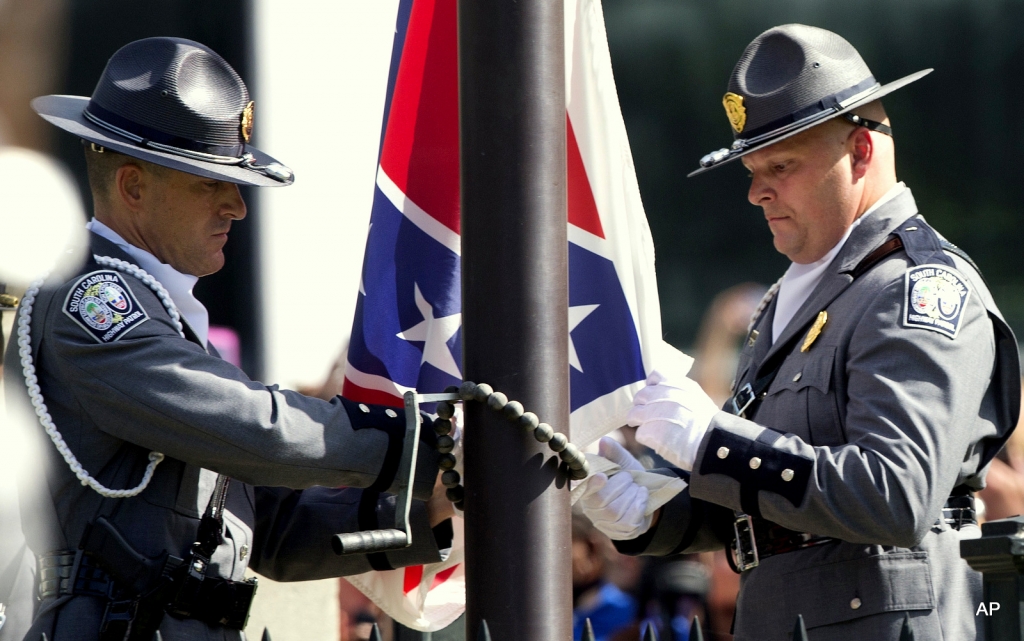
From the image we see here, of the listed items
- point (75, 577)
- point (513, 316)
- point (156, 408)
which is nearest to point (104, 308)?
point (156, 408)

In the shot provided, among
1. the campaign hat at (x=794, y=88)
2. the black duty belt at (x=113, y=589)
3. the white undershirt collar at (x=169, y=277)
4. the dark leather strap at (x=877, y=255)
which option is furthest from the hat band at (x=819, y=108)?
the black duty belt at (x=113, y=589)

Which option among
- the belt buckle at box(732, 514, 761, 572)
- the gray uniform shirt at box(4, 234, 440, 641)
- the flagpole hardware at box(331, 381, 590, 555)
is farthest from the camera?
the belt buckle at box(732, 514, 761, 572)

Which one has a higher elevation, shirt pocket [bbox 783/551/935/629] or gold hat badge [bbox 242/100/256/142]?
gold hat badge [bbox 242/100/256/142]

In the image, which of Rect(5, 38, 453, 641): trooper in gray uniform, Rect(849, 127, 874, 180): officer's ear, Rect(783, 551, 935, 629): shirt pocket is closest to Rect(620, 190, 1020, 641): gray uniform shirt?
Rect(783, 551, 935, 629): shirt pocket

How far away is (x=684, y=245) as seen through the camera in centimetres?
614

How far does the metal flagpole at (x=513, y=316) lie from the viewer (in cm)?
187

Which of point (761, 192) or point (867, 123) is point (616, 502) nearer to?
point (761, 192)

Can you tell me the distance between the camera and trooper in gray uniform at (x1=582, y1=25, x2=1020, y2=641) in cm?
224

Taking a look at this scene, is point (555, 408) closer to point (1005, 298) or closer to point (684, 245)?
point (684, 245)

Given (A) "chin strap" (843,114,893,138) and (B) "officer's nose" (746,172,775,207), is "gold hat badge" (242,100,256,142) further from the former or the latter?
(A) "chin strap" (843,114,893,138)

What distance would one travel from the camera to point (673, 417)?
2402 mm

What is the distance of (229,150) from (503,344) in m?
0.79

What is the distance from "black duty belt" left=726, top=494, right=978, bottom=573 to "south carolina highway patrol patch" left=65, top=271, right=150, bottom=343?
1.16 m

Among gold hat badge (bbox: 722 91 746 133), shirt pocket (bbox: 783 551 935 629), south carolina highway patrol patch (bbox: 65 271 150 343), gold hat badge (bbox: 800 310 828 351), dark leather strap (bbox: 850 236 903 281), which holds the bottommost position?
shirt pocket (bbox: 783 551 935 629)
